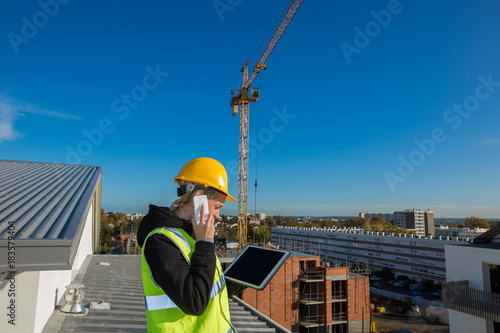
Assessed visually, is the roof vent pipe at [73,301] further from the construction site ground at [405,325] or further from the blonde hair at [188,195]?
the construction site ground at [405,325]

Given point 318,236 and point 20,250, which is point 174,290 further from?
point 318,236

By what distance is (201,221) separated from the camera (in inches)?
68.6

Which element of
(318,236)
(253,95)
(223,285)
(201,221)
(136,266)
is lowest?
(318,236)

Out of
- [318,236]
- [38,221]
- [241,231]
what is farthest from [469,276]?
[318,236]

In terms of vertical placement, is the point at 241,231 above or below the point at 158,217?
below

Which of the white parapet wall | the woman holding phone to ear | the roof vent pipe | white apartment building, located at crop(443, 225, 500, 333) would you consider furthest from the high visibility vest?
white apartment building, located at crop(443, 225, 500, 333)

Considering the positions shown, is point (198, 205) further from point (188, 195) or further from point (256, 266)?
point (256, 266)

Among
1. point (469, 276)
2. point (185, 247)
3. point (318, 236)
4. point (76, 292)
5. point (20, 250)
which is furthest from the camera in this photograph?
point (318, 236)

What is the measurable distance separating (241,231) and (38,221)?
4237 cm

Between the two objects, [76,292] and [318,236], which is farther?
[318,236]

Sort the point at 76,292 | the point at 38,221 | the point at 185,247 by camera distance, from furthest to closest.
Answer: the point at 76,292 → the point at 38,221 → the point at 185,247

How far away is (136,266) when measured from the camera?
32.8 ft

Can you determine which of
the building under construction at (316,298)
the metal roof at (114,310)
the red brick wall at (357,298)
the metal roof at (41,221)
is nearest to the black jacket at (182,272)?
the metal roof at (41,221)

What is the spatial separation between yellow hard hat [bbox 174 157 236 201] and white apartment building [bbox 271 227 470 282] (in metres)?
32.7
